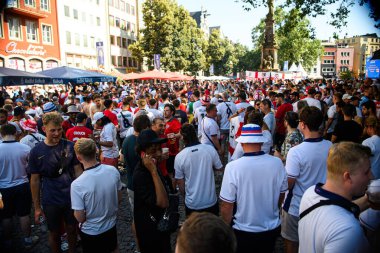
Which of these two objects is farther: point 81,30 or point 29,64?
point 81,30

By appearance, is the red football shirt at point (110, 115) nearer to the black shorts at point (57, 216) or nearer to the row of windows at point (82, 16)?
the black shorts at point (57, 216)

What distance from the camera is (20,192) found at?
15.4ft

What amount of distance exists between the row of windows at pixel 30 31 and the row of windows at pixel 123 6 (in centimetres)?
1640

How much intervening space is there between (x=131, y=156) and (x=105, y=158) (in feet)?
8.44

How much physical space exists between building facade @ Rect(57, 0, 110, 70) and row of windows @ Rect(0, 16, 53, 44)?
1.83m

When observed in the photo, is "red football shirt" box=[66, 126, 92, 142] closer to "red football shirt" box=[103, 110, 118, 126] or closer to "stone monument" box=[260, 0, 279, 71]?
"red football shirt" box=[103, 110, 118, 126]

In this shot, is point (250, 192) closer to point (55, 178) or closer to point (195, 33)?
point (55, 178)

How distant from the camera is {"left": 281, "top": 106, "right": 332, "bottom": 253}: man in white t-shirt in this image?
336 cm

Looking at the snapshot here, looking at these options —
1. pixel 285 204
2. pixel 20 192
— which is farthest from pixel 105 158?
pixel 285 204

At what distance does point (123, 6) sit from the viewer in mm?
52344

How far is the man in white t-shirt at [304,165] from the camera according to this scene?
11.0ft

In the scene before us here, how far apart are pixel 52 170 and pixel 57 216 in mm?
634

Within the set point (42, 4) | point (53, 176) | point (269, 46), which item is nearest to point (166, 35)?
point (42, 4)

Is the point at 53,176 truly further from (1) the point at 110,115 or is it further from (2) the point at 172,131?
(1) the point at 110,115
